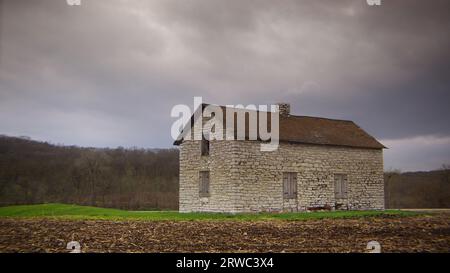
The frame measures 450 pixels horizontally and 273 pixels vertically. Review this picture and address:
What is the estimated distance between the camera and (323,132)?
95.6 ft

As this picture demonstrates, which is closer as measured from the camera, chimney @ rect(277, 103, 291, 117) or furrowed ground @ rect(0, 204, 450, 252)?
furrowed ground @ rect(0, 204, 450, 252)

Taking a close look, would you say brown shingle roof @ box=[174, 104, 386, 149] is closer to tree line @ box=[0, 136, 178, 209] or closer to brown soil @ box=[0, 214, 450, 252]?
brown soil @ box=[0, 214, 450, 252]

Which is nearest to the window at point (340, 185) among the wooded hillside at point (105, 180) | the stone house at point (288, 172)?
the stone house at point (288, 172)

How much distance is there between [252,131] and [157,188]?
32.1 meters

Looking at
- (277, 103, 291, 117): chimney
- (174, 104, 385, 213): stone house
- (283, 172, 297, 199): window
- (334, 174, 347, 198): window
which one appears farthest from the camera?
(277, 103, 291, 117): chimney

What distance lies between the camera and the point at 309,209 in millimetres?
26391

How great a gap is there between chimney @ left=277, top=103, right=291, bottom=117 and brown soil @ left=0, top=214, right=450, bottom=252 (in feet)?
41.9

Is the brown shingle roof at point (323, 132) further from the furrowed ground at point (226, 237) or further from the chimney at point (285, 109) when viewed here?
the furrowed ground at point (226, 237)

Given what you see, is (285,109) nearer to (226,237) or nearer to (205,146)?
(205,146)

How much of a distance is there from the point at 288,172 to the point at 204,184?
4.77 m

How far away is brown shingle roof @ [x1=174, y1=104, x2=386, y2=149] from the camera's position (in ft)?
89.1

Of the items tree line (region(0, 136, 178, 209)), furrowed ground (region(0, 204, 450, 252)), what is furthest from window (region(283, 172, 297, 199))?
tree line (region(0, 136, 178, 209))

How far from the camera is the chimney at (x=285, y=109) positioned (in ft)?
98.4
